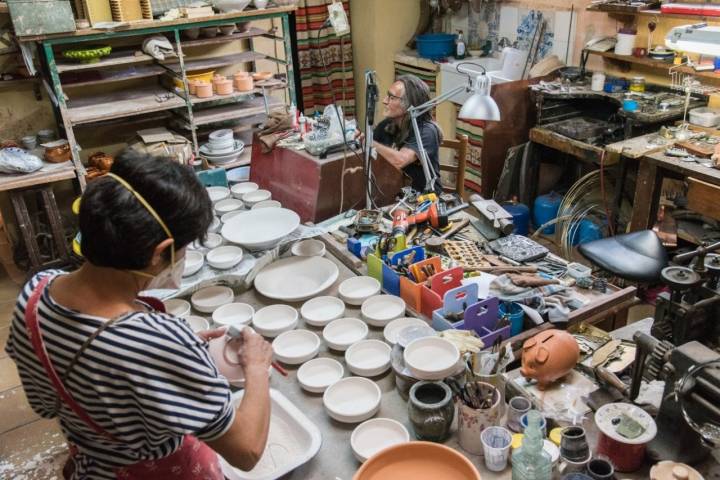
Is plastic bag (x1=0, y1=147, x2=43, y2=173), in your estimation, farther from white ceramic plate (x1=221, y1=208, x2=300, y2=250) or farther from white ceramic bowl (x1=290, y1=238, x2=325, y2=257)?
white ceramic bowl (x1=290, y1=238, x2=325, y2=257)

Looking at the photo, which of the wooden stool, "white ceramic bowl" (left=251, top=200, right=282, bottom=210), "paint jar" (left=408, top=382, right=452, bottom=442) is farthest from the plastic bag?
"paint jar" (left=408, top=382, right=452, bottom=442)

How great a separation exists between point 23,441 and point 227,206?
1523mm

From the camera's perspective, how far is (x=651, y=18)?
4328 mm

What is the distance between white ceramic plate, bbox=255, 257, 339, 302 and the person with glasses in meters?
0.91

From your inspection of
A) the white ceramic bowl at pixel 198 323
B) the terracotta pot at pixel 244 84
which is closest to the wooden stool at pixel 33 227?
the terracotta pot at pixel 244 84

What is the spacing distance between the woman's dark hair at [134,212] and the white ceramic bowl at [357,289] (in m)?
1.14

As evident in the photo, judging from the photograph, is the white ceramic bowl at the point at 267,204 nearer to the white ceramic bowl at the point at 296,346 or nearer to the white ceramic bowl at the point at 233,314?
the white ceramic bowl at the point at 233,314

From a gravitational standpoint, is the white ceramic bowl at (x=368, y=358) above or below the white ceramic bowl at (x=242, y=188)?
below

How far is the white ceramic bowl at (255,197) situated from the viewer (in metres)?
3.19

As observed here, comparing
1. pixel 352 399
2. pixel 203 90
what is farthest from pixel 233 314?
pixel 203 90

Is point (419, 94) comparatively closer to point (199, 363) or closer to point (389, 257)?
point (389, 257)

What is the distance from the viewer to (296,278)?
8.55ft

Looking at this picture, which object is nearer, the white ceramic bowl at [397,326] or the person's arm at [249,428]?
the person's arm at [249,428]

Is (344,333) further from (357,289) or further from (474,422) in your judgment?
(474,422)
